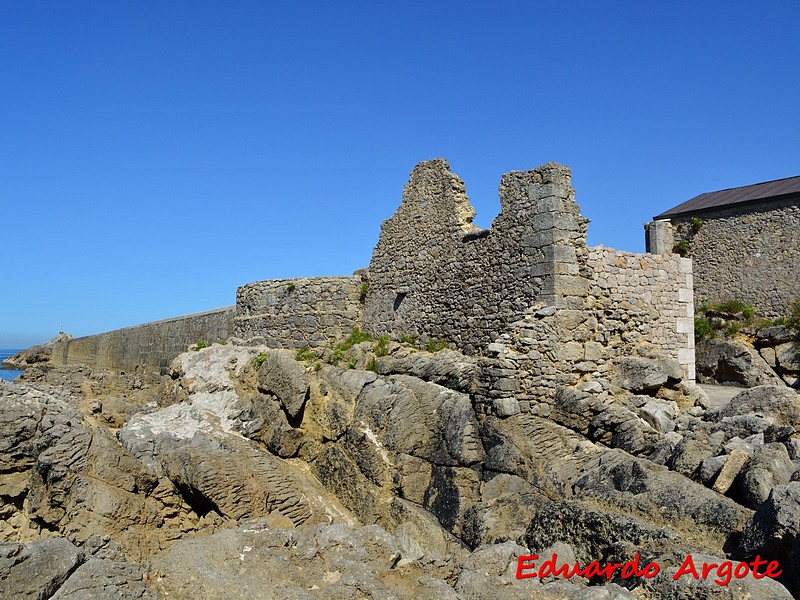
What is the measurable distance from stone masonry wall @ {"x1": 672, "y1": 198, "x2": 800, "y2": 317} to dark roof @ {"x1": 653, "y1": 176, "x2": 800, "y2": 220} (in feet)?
0.81

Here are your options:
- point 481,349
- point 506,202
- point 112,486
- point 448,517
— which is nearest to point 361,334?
point 481,349

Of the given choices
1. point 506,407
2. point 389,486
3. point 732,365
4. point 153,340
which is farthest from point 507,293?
point 153,340

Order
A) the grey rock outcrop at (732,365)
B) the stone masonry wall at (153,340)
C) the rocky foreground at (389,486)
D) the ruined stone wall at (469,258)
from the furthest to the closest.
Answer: the stone masonry wall at (153,340)
the grey rock outcrop at (732,365)
the ruined stone wall at (469,258)
the rocky foreground at (389,486)

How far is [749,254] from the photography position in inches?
883

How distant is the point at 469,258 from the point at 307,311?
4096mm

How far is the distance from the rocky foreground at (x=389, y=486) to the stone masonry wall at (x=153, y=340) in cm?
318

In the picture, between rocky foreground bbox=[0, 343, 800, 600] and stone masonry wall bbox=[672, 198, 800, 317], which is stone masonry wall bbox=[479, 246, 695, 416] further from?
stone masonry wall bbox=[672, 198, 800, 317]

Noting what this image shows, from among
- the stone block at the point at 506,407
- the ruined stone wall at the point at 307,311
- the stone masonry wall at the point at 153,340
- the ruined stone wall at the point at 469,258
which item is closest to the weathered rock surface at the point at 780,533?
the stone block at the point at 506,407

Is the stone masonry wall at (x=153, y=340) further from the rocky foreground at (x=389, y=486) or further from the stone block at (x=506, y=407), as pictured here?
the stone block at (x=506, y=407)

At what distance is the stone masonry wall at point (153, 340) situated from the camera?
18.8 m

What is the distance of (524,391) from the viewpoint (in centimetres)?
1102

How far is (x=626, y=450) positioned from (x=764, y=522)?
150 inches

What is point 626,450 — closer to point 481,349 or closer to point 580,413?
point 580,413

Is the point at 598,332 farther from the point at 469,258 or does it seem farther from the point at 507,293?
the point at 469,258
